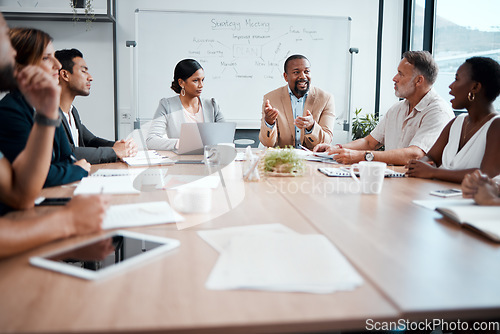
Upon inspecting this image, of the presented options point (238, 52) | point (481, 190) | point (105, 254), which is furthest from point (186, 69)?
point (105, 254)

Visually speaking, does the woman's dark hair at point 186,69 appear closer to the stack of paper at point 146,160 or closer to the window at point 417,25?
the stack of paper at point 146,160

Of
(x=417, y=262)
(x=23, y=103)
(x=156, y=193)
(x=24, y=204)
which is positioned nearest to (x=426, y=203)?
(x=417, y=262)

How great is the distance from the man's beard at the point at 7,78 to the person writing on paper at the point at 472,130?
1.57m

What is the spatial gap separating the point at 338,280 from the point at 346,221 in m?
0.40

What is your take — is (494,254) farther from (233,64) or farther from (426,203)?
(233,64)

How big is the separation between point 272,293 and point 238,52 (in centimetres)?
396

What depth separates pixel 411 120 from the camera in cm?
263

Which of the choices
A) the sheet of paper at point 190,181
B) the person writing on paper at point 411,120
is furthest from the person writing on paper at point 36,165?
the person writing on paper at point 411,120

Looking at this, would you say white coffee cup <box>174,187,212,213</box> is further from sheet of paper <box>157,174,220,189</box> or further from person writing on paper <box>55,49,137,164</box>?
person writing on paper <box>55,49,137,164</box>

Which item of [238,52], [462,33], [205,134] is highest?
[462,33]

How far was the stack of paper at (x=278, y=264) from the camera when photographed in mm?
703

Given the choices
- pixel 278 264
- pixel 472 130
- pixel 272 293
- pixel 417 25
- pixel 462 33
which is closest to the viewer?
pixel 272 293

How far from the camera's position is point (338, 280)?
0.72 metres

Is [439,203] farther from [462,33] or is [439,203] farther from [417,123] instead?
[462,33]
